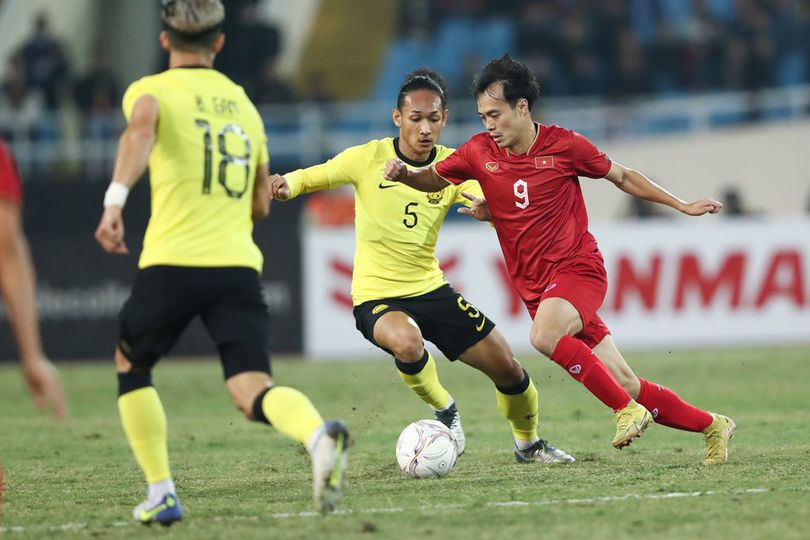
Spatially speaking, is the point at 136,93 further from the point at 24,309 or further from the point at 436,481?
the point at 436,481

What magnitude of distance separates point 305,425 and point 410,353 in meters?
2.53

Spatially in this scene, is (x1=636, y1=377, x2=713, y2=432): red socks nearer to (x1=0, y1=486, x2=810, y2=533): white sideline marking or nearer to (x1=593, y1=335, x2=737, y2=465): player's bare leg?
(x1=593, y1=335, x2=737, y2=465): player's bare leg

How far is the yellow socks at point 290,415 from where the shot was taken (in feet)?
18.6

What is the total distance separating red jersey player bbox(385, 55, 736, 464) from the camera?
25.1ft

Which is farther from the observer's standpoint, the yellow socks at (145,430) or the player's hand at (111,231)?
the yellow socks at (145,430)

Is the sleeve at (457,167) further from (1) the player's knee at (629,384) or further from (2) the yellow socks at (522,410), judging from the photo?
(1) the player's knee at (629,384)

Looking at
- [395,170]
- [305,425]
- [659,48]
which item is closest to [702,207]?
[395,170]

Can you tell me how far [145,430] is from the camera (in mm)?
5949

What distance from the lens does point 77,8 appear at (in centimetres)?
2292

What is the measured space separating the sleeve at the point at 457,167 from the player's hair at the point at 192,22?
2.44 m

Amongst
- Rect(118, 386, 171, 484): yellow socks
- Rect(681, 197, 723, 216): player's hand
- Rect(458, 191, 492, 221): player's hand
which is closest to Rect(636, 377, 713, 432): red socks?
Rect(681, 197, 723, 216): player's hand

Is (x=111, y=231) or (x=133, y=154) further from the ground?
(x=133, y=154)

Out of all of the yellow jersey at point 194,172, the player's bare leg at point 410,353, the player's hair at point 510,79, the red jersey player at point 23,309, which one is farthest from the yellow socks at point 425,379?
the red jersey player at point 23,309

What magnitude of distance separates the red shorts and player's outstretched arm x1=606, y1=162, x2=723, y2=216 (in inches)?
18.2
